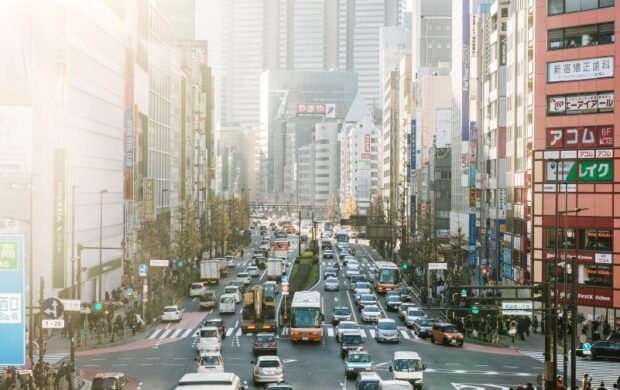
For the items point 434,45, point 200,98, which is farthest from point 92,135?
point 434,45

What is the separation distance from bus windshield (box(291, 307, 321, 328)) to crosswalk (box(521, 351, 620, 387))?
37.7ft

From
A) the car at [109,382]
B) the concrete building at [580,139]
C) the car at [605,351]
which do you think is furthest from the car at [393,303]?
the car at [109,382]

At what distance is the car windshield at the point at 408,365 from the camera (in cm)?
4247

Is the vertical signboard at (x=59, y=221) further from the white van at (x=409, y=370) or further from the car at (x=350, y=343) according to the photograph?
the white van at (x=409, y=370)

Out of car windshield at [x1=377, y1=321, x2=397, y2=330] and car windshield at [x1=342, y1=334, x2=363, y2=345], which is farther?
car windshield at [x1=377, y1=321, x2=397, y2=330]

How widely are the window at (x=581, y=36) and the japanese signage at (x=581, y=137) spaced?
5593 millimetres

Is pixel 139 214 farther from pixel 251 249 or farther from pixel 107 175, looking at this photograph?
pixel 251 249

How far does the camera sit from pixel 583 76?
68875 millimetres

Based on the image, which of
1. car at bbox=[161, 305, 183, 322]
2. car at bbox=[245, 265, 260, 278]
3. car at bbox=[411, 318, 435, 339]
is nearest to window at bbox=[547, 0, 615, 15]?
car at bbox=[411, 318, 435, 339]

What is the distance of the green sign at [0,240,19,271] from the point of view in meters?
28.9

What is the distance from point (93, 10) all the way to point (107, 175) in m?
15.6

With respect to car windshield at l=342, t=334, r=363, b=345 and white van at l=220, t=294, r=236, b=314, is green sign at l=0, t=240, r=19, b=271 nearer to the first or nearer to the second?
car windshield at l=342, t=334, r=363, b=345

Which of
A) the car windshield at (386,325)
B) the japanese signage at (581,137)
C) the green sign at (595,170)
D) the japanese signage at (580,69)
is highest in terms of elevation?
the japanese signage at (580,69)

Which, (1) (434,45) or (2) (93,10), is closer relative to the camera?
(2) (93,10)
